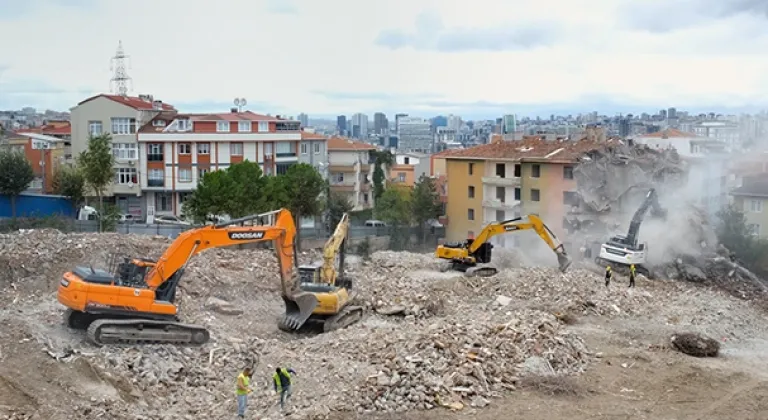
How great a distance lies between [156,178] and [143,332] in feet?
90.9

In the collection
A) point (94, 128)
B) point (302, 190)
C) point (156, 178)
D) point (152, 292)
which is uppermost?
point (94, 128)

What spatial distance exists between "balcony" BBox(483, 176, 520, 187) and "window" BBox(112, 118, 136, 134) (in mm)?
16773

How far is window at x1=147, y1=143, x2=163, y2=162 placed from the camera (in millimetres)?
39312

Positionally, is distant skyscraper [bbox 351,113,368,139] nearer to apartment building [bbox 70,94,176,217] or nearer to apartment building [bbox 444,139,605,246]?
apartment building [bbox 70,94,176,217]

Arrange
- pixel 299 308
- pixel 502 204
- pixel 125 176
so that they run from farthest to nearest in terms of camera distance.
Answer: pixel 125 176
pixel 502 204
pixel 299 308

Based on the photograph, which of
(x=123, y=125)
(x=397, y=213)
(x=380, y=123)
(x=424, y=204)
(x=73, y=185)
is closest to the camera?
(x=73, y=185)

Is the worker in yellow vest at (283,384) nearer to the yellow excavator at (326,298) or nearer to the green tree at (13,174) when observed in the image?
the yellow excavator at (326,298)

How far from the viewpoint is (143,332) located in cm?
1298

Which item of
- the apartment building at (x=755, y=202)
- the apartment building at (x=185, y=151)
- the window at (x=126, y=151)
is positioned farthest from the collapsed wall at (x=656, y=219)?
the window at (x=126, y=151)

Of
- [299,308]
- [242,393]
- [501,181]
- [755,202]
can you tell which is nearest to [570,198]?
[501,181]

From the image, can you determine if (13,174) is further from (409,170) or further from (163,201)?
(409,170)

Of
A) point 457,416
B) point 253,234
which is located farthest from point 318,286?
point 457,416

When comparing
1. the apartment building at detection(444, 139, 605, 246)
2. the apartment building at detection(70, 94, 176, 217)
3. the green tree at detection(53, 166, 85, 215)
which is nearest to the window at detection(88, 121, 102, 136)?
the apartment building at detection(70, 94, 176, 217)

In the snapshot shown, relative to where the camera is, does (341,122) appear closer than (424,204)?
No
